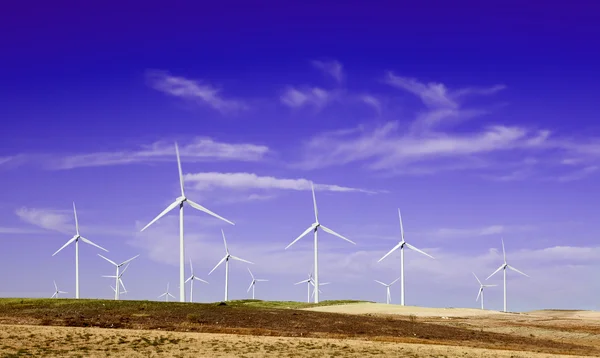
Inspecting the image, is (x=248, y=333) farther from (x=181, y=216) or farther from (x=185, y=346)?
(x=181, y=216)

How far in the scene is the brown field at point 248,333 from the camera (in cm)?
4962

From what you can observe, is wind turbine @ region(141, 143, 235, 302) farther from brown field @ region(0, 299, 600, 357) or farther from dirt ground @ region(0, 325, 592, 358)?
dirt ground @ region(0, 325, 592, 358)

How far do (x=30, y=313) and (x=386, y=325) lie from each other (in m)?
37.4

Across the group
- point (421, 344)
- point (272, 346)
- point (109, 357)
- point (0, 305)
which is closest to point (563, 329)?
point (421, 344)

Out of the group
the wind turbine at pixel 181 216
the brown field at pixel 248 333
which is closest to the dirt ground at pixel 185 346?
the brown field at pixel 248 333

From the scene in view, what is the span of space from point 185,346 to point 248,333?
10770 mm

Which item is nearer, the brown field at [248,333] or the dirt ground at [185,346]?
the dirt ground at [185,346]

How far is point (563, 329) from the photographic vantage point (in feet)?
253

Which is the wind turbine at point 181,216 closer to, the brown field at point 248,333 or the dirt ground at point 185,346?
the brown field at point 248,333

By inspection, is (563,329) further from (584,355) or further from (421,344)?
(421,344)

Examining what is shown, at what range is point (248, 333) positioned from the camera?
6044 centimetres

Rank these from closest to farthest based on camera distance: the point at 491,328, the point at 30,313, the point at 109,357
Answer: the point at 109,357 → the point at 30,313 → the point at 491,328

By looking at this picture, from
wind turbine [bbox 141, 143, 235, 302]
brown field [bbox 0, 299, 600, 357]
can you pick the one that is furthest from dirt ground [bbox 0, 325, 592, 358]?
wind turbine [bbox 141, 143, 235, 302]

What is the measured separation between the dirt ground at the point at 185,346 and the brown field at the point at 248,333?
7cm
